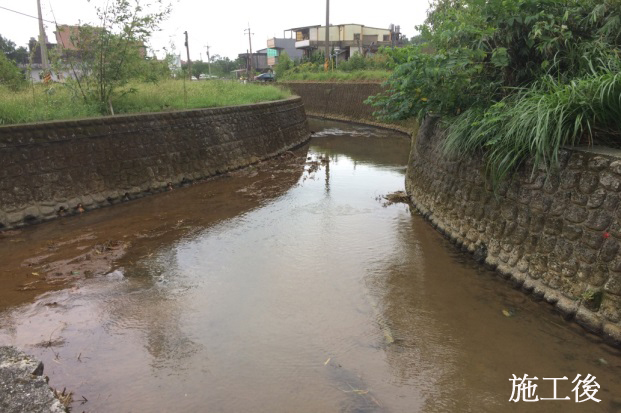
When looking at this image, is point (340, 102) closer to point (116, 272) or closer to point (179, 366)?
point (116, 272)

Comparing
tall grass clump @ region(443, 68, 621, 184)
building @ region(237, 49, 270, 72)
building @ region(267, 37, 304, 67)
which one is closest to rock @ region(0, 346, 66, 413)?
tall grass clump @ region(443, 68, 621, 184)

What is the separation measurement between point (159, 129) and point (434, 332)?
786 centimetres

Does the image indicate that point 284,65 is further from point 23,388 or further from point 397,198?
point 23,388

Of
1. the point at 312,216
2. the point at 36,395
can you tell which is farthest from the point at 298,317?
the point at 312,216

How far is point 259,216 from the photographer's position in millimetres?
8312

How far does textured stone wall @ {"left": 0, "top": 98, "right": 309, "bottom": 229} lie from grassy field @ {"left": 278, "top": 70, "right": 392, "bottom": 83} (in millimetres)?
13579

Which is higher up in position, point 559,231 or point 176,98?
point 176,98

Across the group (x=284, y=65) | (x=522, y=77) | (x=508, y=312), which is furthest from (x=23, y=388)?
(x=284, y=65)

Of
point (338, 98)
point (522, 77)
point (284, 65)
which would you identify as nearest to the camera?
point (522, 77)

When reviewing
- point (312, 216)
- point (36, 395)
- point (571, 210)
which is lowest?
point (312, 216)

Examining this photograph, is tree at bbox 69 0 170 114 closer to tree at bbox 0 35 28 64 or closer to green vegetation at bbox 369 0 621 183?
green vegetation at bbox 369 0 621 183

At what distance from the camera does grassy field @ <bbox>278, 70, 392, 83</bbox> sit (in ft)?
83.0

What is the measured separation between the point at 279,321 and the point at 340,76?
2576 centimetres

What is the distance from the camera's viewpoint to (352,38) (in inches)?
1850
